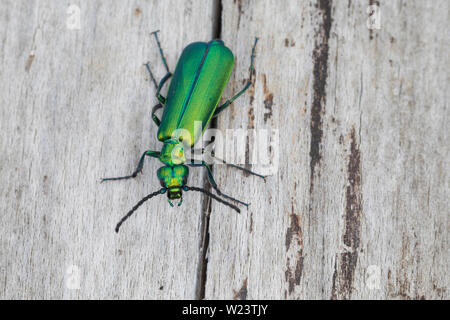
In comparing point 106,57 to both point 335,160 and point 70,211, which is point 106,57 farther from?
point 335,160

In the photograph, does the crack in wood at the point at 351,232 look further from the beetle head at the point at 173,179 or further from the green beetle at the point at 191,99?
the beetle head at the point at 173,179

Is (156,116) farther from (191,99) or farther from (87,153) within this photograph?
(87,153)

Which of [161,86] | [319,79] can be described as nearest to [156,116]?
[161,86]

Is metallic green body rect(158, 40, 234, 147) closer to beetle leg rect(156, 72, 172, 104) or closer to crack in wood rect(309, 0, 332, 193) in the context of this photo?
beetle leg rect(156, 72, 172, 104)

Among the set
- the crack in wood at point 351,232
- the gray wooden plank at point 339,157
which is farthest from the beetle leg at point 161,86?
the crack in wood at point 351,232

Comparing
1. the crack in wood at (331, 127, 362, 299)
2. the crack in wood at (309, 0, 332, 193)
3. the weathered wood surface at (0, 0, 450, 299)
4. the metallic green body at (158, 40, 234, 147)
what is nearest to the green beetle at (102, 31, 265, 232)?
the metallic green body at (158, 40, 234, 147)
